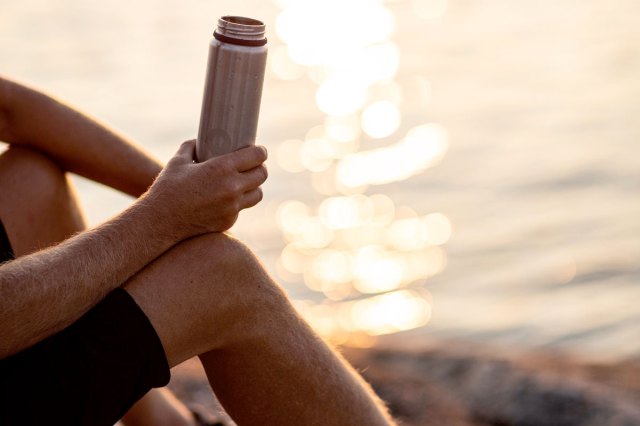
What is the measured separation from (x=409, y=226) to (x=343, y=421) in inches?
202

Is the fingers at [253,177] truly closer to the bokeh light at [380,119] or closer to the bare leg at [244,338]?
the bare leg at [244,338]

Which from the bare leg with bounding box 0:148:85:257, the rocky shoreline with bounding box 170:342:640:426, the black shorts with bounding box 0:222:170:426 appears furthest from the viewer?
the rocky shoreline with bounding box 170:342:640:426

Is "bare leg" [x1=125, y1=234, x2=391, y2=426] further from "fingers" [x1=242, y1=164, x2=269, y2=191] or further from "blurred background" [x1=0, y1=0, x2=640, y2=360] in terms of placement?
"blurred background" [x1=0, y1=0, x2=640, y2=360]

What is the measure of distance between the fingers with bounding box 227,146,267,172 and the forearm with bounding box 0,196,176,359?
8.8 inches

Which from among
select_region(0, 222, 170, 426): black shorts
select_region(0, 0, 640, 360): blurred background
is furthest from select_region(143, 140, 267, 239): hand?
select_region(0, 0, 640, 360): blurred background

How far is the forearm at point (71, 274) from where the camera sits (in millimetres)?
2371

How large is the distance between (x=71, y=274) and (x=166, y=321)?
0.23 meters

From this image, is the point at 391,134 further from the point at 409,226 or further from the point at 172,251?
the point at 172,251

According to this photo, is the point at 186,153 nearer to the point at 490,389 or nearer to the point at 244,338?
the point at 244,338

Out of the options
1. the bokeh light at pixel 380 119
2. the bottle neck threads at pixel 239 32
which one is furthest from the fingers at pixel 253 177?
the bokeh light at pixel 380 119

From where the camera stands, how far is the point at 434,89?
10.3m

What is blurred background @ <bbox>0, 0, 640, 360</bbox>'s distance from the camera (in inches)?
274

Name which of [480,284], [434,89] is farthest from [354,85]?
[480,284]

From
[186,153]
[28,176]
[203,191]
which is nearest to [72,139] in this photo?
[28,176]
